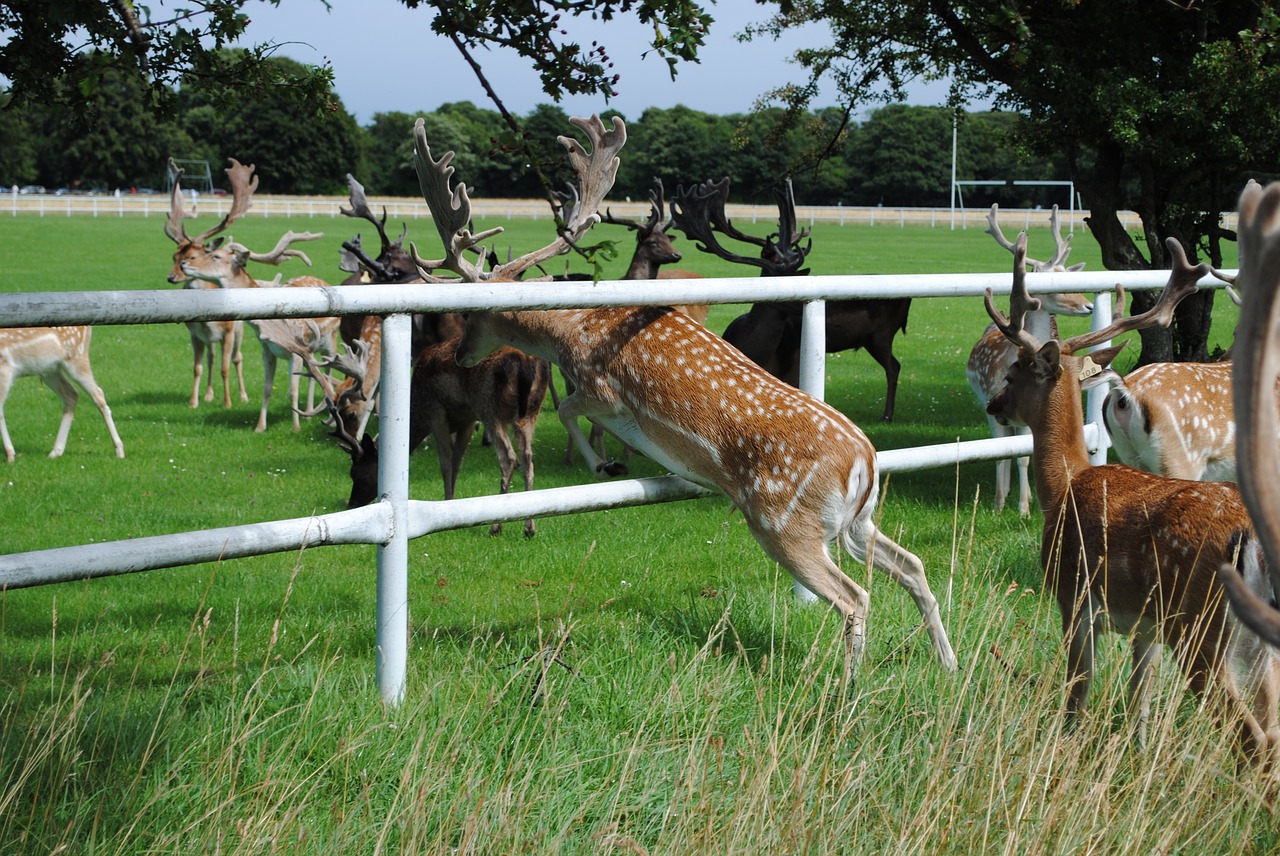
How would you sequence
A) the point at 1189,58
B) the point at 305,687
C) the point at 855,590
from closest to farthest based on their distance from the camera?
the point at 305,687 → the point at 855,590 → the point at 1189,58

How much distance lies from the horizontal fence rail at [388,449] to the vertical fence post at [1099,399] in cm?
135

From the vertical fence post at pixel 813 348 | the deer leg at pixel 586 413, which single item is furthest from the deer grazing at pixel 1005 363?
the deer leg at pixel 586 413

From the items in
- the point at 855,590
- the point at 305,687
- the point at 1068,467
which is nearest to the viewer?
the point at 305,687

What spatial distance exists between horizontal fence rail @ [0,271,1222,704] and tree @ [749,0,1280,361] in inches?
197

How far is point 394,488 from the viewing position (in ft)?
11.4

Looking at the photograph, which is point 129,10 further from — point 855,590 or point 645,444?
point 855,590

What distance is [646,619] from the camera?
15.5 ft

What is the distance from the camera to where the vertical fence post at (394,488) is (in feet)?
11.3

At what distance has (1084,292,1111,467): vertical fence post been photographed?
5453 millimetres

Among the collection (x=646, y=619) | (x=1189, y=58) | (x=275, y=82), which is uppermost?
(x=1189, y=58)

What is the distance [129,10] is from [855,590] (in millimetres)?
2908

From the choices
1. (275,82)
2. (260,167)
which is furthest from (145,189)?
(275,82)

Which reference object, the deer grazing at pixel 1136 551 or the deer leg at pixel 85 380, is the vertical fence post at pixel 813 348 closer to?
the deer grazing at pixel 1136 551

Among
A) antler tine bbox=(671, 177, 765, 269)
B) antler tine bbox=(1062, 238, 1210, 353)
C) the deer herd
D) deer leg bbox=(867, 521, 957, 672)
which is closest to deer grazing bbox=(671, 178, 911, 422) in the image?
antler tine bbox=(671, 177, 765, 269)
